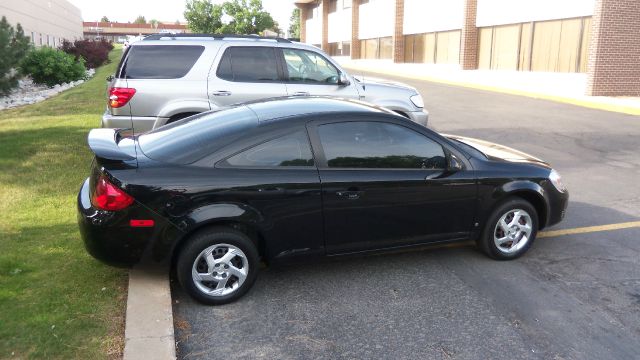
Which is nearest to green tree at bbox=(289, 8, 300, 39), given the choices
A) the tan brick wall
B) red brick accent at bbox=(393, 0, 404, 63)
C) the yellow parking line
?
the tan brick wall

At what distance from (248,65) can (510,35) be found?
20.2 metres

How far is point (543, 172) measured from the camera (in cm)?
528

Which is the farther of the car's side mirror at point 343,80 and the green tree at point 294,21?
the green tree at point 294,21

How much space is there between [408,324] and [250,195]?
1463 millimetres

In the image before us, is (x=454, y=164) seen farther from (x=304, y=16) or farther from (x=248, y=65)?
(x=304, y=16)

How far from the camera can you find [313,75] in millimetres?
8414

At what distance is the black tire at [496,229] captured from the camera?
5074 millimetres

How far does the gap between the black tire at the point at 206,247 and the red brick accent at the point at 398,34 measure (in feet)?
115

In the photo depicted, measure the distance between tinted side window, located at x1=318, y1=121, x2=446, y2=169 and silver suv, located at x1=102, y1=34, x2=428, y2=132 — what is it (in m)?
3.13

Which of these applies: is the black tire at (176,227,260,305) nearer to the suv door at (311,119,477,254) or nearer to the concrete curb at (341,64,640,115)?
the suv door at (311,119,477,254)

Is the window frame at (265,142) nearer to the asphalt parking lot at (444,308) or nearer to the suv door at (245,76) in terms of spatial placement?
the asphalt parking lot at (444,308)

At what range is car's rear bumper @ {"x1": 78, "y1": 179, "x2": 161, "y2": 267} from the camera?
399 cm

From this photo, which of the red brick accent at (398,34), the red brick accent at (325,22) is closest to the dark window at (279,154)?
the red brick accent at (398,34)

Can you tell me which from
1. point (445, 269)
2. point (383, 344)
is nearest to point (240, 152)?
point (383, 344)
